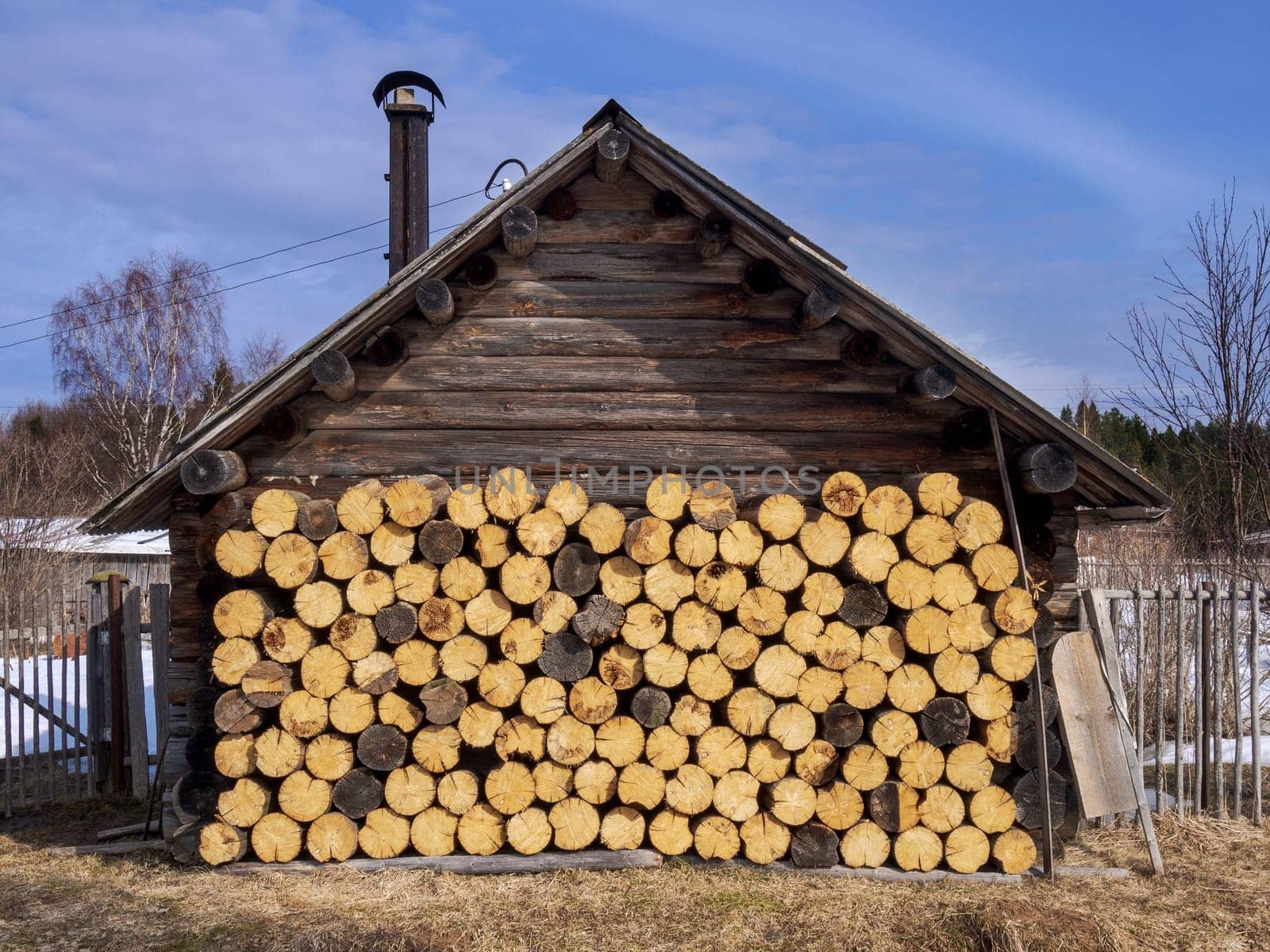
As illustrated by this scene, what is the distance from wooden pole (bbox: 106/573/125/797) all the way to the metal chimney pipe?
3984 millimetres

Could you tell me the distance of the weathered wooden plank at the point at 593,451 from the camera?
5969 mm

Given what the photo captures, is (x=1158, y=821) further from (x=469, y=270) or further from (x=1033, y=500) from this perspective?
(x=469, y=270)

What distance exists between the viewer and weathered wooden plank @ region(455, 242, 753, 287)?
6148mm

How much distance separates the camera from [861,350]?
6.08m

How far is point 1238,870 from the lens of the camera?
5.71 m

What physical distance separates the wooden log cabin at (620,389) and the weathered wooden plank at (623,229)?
11 mm

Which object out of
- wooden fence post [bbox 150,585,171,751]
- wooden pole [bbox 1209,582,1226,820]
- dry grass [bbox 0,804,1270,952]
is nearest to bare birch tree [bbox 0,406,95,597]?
wooden fence post [bbox 150,585,171,751]

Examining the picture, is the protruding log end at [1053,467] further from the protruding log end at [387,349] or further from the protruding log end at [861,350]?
the protruding log end at [387,349]

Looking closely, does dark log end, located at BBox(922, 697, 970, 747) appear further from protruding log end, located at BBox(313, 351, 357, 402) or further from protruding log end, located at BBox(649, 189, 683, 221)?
protruding log end, located at BBox(313, 351, 357, 402)

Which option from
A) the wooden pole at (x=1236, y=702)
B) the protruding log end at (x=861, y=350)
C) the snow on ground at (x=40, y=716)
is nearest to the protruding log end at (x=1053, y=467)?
the protruding log end at (x=861, y=350)

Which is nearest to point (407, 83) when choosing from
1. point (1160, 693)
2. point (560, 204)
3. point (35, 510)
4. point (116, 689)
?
point (560, 204)

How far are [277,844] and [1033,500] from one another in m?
5.38

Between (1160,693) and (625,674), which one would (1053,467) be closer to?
(1160,693)

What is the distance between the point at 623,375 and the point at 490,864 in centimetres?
328
